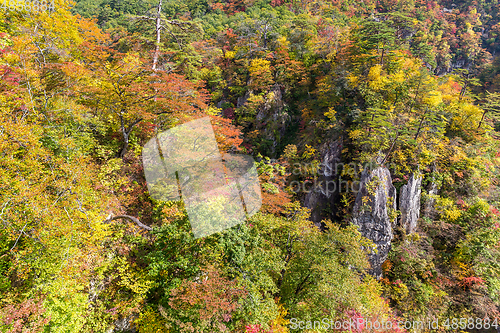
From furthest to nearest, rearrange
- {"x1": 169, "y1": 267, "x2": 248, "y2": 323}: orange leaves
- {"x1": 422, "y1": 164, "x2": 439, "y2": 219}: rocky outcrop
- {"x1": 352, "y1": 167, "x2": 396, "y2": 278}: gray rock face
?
{"x1": 422, "y1": 164, "x2": 439, "y2": 219}: rocky outcrop < {"x1": 352, "y1": 167, "x2": 396, "y2": 278}: gray rock face < {"x1": 169, "y1": 267, "x2": 248, "y2": 323}: orange leaves

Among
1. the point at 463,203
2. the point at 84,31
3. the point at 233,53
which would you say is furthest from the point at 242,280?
the point at 233,53

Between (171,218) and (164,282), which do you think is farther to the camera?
(171,218)

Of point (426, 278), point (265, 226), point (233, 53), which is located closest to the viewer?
point (265, 226)

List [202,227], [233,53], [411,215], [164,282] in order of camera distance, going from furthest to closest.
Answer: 1. [233,53]
2. [411,215]
3. [164,282]
4. [202,227]

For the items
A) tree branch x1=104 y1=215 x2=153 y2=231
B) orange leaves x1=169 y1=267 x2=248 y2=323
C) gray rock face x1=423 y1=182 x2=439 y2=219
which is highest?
tree branch x1=104 y1=215 x2=153 y2=231

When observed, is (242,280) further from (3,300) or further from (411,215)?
(411,215)

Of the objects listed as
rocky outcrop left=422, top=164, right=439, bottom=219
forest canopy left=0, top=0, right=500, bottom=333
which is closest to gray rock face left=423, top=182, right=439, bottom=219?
rocky outcrop left=422, top=164, right=439, bottom=219

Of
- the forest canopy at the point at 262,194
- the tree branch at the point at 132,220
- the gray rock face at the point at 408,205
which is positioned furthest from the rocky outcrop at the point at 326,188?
the tree branch at the point at 132,220

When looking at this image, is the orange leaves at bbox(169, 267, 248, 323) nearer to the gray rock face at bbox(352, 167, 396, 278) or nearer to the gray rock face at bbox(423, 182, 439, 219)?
the gray rock face at bbox(352, 167, 396, 278)

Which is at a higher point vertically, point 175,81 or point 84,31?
point 84,31
